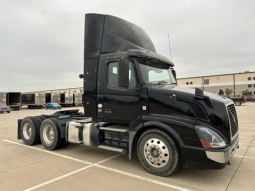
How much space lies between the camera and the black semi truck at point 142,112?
151 inches

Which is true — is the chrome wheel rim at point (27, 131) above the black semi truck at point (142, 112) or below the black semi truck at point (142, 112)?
below

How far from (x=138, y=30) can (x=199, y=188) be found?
167 inches

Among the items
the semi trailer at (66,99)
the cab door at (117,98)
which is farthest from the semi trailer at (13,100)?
the cab door at (117,98)

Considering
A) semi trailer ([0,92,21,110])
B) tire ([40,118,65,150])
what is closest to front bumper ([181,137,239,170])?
tire ([40,118,65,150])

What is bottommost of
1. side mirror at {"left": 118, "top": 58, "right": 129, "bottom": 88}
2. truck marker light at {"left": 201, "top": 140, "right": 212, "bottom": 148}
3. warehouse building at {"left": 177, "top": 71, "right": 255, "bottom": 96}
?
truck marker light at {"left": 201, "top": 140, "right": 212, "bottom": 148}

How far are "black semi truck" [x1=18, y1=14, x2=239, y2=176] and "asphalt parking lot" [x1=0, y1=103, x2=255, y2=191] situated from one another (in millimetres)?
372

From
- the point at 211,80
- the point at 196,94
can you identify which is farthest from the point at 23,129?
the point at 211,80

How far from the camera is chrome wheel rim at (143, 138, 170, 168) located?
4.07m

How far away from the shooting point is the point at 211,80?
79812 mm

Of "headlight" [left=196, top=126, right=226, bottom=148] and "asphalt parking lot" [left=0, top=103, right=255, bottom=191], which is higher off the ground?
"headlight" [left=196, top=126, right=226, bottom=148]

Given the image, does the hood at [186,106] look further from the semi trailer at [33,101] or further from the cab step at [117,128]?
the semi trailer at [33,101]

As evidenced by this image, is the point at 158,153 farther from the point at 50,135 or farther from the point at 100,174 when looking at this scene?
the point at 50,135

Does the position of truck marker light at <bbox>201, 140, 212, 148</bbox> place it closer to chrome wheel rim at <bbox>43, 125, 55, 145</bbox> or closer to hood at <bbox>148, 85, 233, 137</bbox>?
hood at <bbox>148, 85, 233, 137</bbox>

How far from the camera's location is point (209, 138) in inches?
145
